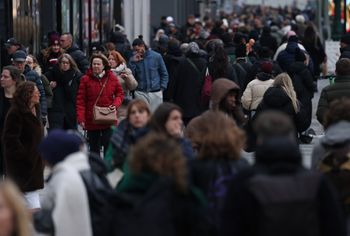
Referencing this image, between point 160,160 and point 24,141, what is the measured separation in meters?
5.64

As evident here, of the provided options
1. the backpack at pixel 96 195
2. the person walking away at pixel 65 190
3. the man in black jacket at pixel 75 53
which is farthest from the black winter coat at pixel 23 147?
the man in black jacket at pixel 75 53

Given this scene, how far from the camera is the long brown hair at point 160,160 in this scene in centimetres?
736

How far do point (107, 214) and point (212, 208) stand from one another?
0.61 m

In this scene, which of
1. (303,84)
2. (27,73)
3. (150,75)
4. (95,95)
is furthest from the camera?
(303,84)

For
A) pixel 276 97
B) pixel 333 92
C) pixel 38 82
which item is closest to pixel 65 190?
pixel 333 92

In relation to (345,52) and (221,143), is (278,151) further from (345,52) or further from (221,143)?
(345,52)

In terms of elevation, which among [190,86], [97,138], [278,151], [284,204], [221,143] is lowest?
[97,138]

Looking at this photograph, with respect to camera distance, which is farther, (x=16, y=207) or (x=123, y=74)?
(x=123, y=74)

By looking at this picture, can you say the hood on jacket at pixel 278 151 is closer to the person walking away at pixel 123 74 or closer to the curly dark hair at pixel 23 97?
the curly dark hair at pixel 23 97

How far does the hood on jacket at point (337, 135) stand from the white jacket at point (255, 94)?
28.9ft

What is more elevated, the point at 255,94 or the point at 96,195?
the point at 96,195

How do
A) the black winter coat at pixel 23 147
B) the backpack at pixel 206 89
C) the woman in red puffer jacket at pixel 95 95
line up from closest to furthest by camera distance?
the black winter coat at pixel 23 147 → the woman in red puffer jacket at pixel 95 95 → the backpack at pixel 206 89

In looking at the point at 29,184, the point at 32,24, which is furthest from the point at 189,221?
the point at 32,24

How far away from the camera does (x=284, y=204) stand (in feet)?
23.1
